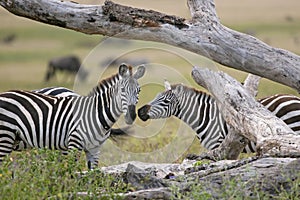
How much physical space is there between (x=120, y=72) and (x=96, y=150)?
34.4 inches

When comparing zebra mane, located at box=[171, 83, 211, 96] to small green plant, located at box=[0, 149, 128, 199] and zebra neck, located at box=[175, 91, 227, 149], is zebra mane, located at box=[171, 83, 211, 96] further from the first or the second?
small green plant, located at box=[0, 149, 128, 199]

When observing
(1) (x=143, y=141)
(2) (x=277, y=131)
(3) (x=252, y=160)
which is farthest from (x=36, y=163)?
(1) (x=143, y=141)

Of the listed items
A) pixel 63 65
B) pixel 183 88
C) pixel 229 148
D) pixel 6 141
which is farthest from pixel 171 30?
pixel 63 65

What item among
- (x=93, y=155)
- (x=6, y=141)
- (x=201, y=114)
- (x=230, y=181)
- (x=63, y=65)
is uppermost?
(x=63, y=65)

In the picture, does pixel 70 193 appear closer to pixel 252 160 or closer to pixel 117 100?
pixel 252 160

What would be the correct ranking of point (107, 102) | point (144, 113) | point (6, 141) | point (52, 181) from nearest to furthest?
point (52, 181)
point (6, 141)
point (107, 102)
point (144, 113)

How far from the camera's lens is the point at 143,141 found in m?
9.36

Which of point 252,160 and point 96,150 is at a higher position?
point 96,150

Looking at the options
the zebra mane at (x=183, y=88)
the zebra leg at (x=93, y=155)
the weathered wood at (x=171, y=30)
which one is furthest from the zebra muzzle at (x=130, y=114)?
the weathered wood at (x=171, y=30)

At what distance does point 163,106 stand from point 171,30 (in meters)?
2.66

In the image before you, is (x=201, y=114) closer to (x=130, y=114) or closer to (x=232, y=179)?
(x=130, y=114)

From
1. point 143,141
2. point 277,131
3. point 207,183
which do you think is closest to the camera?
point 207,183

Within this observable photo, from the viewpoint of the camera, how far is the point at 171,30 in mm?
4945

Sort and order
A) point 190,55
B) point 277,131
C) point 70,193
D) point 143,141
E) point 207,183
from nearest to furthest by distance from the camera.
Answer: point 70,193, point 207,183, point 277,131, point 190,55, point 143,141
